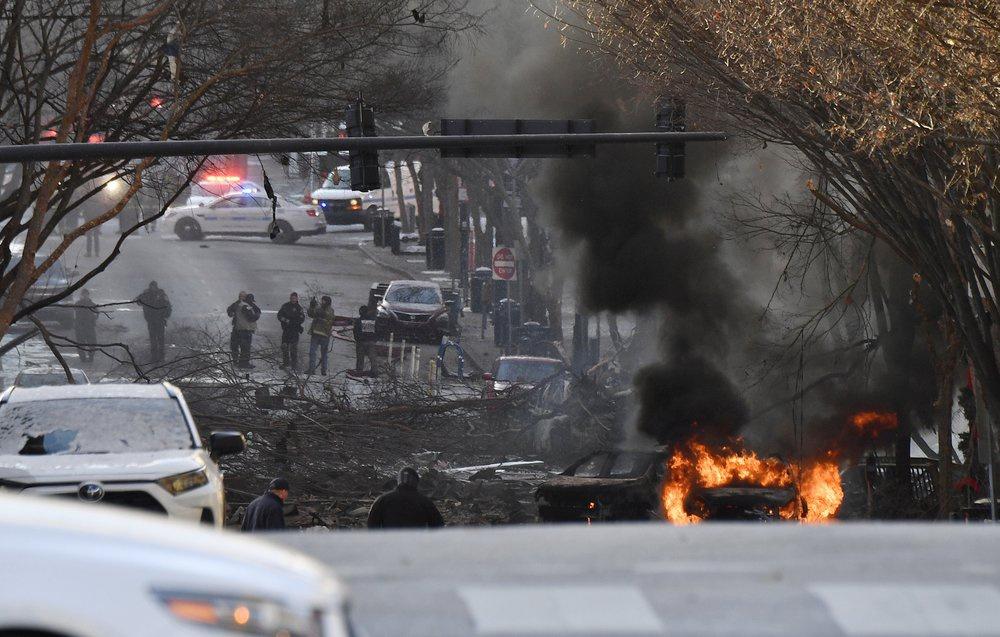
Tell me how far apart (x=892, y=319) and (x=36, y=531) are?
79.6 ft

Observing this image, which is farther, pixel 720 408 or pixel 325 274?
pixel 325 274

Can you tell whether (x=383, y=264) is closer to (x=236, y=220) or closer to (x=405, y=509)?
(x=236, y=220)

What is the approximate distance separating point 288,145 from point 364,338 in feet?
83.8

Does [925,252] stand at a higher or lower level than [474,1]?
lower

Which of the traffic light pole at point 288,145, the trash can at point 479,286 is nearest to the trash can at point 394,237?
the trash can at point 479,286

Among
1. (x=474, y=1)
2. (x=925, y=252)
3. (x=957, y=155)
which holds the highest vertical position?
(x=474, y=1)

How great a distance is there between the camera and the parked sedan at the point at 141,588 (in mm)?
3074

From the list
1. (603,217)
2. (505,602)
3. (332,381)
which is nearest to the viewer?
(505,602)

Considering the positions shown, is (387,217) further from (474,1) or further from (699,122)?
(699,122)

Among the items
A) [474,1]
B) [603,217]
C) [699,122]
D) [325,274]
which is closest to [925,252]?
[699,122]

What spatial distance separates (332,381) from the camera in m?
24.0

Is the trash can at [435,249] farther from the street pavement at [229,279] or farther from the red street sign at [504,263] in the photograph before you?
the red street sign at [504,263]

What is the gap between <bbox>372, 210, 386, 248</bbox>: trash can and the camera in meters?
51.1

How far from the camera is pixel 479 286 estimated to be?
4447 cm
